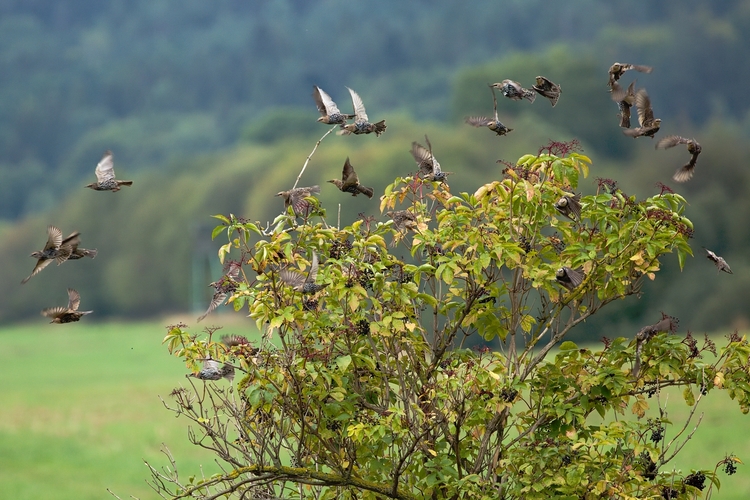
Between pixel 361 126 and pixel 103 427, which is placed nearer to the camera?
pixel 361 126

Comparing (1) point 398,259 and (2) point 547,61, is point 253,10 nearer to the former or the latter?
(2) point 547,61

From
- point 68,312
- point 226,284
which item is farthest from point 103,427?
point 226,284

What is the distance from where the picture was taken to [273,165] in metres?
69.6

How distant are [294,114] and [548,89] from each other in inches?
3310

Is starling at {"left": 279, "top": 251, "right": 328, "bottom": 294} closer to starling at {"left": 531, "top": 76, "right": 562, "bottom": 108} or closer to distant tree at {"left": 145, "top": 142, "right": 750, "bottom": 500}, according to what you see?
distant tree at {"left": 145, "top": 142, "right": 750, "bottom": 500}

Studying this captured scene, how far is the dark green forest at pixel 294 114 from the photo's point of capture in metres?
49.1

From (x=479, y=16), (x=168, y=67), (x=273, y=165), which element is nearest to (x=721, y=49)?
(x=273, y=165)

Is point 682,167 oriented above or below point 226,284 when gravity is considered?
above

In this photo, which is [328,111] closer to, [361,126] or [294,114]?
[361,126]

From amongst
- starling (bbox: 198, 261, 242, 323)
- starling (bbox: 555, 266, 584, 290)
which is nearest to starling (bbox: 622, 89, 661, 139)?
starling (bbox: 555, 266, 584, 290)

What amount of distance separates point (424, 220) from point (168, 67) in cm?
11666

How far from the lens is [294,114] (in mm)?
90062

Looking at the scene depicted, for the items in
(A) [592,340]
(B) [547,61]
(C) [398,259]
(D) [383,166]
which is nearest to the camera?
(C) [398,259]

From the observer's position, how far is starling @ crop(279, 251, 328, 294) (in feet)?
18.7
